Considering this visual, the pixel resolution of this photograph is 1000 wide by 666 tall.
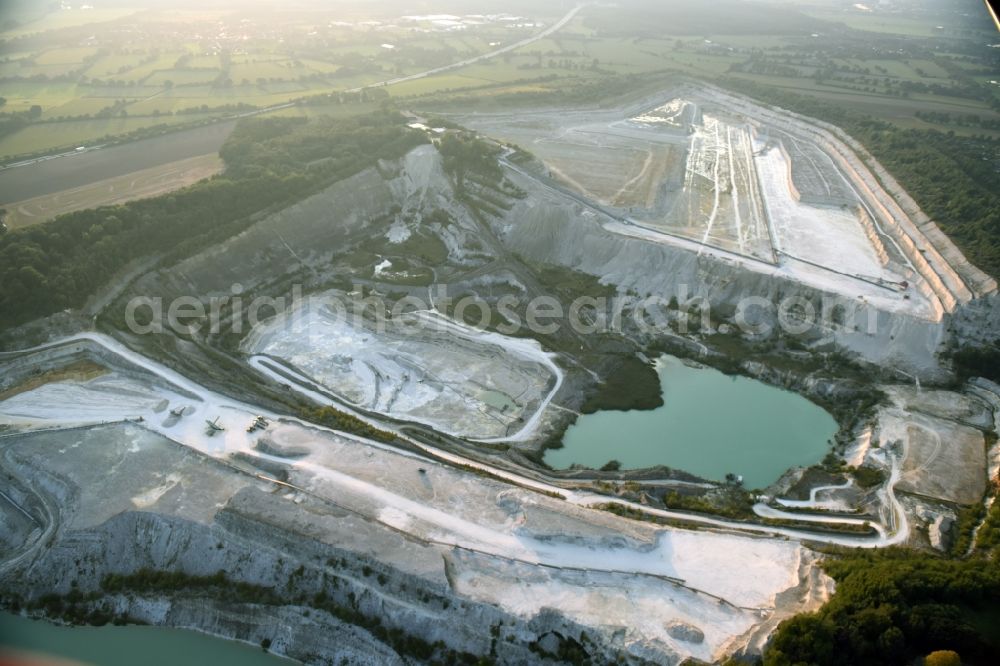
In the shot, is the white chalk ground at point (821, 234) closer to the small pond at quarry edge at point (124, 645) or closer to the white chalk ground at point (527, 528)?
the white chalk ground at point (527, 528)

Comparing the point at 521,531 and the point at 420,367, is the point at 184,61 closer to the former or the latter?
the point at 420,367

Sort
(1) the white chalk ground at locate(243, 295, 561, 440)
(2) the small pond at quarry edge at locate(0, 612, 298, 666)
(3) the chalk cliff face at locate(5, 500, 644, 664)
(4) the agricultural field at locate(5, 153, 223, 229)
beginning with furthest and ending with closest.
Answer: (4) the agricultural field at locate(5, 153, 223, 229)
(1) the white chalk ground at locate(243, 295, 561, 440)
(2) the small pond at quarry edge at locate(0, 612, 298, 666)
(3) the chalk cliff face at locate(5, 500, 644, 664)

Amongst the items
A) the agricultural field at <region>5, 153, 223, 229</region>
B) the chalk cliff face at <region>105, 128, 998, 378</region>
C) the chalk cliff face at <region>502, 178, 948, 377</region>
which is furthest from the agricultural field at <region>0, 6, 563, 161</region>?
the chalk cliff face at <region>502, 178, 948, 377</region>

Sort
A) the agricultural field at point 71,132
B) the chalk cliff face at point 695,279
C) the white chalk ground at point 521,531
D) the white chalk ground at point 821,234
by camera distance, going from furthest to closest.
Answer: the agricultural field at point 71,132 < the white chalk ground at point 821,234 < the chalk cliff face at point 695,279 < the white chalk ground at point 521,531

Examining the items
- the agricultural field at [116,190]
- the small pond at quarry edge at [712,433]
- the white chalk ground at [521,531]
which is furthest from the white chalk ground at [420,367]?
the agricultural field at [116,190]

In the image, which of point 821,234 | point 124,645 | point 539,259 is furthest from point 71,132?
point 821,234

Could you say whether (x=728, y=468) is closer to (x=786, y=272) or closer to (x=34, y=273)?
(x=786, y=272)

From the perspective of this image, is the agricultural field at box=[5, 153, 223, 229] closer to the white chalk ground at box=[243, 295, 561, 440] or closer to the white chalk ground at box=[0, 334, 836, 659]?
the white chalk ground at box=[243, 295, 561, 440]
